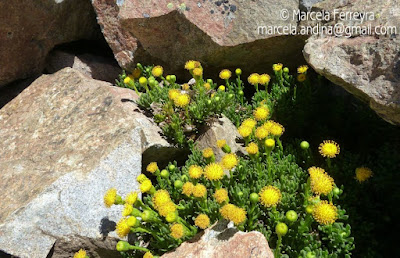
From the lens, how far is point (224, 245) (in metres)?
2.99

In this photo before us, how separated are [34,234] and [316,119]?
10.5 ft

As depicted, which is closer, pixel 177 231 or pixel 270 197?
pixel 270 197

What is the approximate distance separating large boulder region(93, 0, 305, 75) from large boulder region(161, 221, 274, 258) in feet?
8.04

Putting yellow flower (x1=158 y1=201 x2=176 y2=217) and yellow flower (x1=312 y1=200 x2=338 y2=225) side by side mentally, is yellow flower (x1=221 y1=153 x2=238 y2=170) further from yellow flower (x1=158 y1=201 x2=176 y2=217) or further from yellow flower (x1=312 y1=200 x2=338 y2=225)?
yellow flower (x1=312 y1=200 x2=338 y2=225)

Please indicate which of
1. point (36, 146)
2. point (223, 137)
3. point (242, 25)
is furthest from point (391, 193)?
point (36, 146)

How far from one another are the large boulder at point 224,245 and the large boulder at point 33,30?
356cm

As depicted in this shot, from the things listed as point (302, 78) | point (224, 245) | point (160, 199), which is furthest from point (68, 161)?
point (302, 78)

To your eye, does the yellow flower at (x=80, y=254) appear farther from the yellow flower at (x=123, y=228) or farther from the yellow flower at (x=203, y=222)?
the yellow flower at (x=203, y=222)

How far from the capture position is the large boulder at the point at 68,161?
11.9 ft

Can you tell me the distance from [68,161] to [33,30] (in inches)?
87.0

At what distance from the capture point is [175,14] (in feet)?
15.9

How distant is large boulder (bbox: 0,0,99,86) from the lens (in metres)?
5.00
